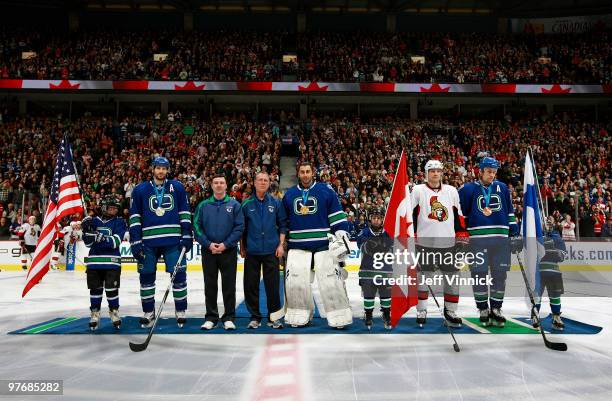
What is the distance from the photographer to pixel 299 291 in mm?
5961

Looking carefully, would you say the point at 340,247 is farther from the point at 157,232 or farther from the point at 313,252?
the point at 157,232

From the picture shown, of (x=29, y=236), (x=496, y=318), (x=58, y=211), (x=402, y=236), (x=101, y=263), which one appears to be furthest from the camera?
(x=29, y=236)

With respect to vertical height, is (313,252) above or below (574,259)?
above

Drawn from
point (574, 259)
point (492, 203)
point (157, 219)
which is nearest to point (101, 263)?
point (157, 219)

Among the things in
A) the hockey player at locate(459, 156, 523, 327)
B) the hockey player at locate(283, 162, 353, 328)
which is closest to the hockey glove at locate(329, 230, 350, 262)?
the hockey player at locate(283, 162, 353, 328)

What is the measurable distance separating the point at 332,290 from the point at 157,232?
8.10 ft

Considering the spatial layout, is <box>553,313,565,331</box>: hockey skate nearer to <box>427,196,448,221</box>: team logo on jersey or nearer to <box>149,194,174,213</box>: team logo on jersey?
<box>427,196,448,221</box>: team logo on jersey

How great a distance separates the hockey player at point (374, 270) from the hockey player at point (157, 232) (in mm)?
2434

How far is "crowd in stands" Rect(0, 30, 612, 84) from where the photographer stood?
86.4 feet

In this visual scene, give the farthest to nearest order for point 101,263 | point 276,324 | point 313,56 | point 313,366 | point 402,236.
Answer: point 313,56 → point 276,324 → point 101,263 → point 402,236 → point 313,366

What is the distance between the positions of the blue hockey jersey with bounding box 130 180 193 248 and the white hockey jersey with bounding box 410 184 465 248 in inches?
123

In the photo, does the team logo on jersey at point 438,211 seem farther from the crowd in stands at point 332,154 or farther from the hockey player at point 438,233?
the crowd in stands at point 332,154

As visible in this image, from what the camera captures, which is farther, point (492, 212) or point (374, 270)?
point (374, 270)

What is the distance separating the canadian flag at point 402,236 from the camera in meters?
5.33
